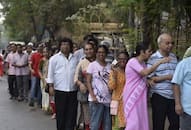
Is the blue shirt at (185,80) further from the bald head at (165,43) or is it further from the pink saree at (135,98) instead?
the pink saree at (135,98)

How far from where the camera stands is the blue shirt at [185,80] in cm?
→ 512

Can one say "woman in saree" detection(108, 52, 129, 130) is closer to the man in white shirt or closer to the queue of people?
the queue of people

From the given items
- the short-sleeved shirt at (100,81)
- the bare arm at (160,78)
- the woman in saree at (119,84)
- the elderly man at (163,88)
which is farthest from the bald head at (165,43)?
the short-sleeved shirt at (100,81)

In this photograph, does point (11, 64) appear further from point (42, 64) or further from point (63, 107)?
point (63, 107)

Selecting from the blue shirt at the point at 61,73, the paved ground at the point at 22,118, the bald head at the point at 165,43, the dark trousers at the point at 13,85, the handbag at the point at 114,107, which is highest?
the bald head at the point at 165,43

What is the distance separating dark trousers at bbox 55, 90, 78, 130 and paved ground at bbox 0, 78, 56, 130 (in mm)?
1523

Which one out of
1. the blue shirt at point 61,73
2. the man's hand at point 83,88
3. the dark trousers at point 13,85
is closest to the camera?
the man's hand at point 83,88

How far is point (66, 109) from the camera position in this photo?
758cm

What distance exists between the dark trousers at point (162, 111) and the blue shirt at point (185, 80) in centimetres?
87

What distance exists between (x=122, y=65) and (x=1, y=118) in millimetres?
4600

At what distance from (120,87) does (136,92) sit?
0.48 metres

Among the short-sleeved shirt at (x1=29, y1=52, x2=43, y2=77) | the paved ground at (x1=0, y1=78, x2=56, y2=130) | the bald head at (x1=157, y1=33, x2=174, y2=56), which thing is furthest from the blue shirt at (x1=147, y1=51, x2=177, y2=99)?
the short-sleeved shirt at (x1=29, y1=52, x2=43, y2=77)

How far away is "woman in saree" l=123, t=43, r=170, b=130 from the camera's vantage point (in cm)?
637

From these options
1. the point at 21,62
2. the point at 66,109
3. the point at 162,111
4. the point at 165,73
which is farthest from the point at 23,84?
the point at 165,73
